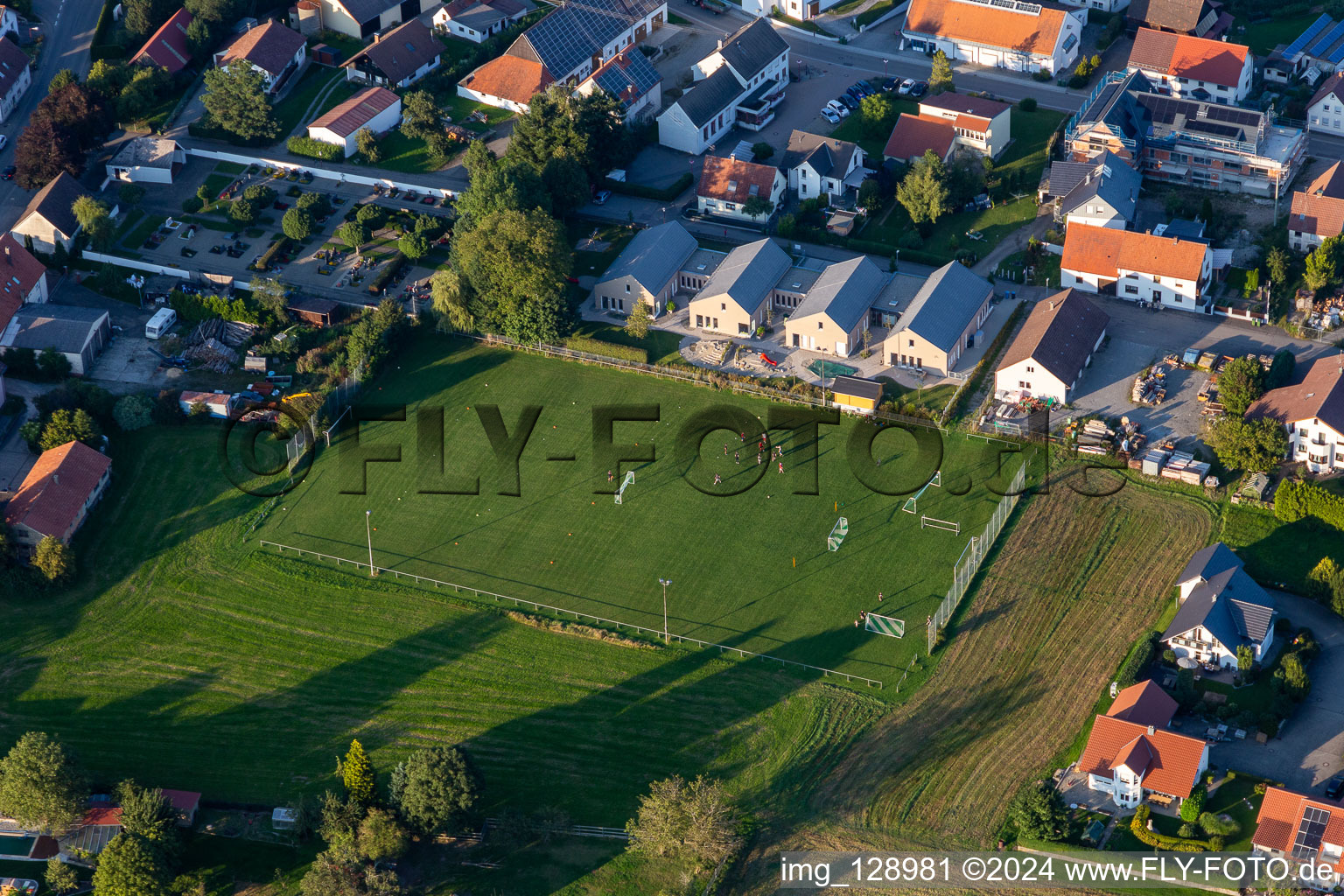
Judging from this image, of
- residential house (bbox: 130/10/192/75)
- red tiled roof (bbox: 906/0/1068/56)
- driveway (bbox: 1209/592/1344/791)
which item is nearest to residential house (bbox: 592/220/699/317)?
red tiled roof (bbox: 906/0/1068/56)

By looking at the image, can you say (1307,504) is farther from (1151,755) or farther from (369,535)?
(369,535)

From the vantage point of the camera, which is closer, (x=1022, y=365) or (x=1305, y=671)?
(x=1305, y=671)

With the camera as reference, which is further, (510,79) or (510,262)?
(510,79)

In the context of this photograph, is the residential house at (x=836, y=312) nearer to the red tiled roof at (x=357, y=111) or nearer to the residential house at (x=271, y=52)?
the red tiled roof at (x=357, y=111)

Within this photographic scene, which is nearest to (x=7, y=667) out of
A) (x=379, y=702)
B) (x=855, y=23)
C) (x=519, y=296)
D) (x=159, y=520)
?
(x=159, y=520)

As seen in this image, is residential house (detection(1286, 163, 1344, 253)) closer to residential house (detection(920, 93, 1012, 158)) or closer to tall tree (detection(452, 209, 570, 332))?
residential house (detection(920, 93, 1012, 158))

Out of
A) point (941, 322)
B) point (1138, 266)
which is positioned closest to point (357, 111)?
point (941, 322)

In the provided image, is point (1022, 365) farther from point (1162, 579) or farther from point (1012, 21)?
point (1012, 21)
